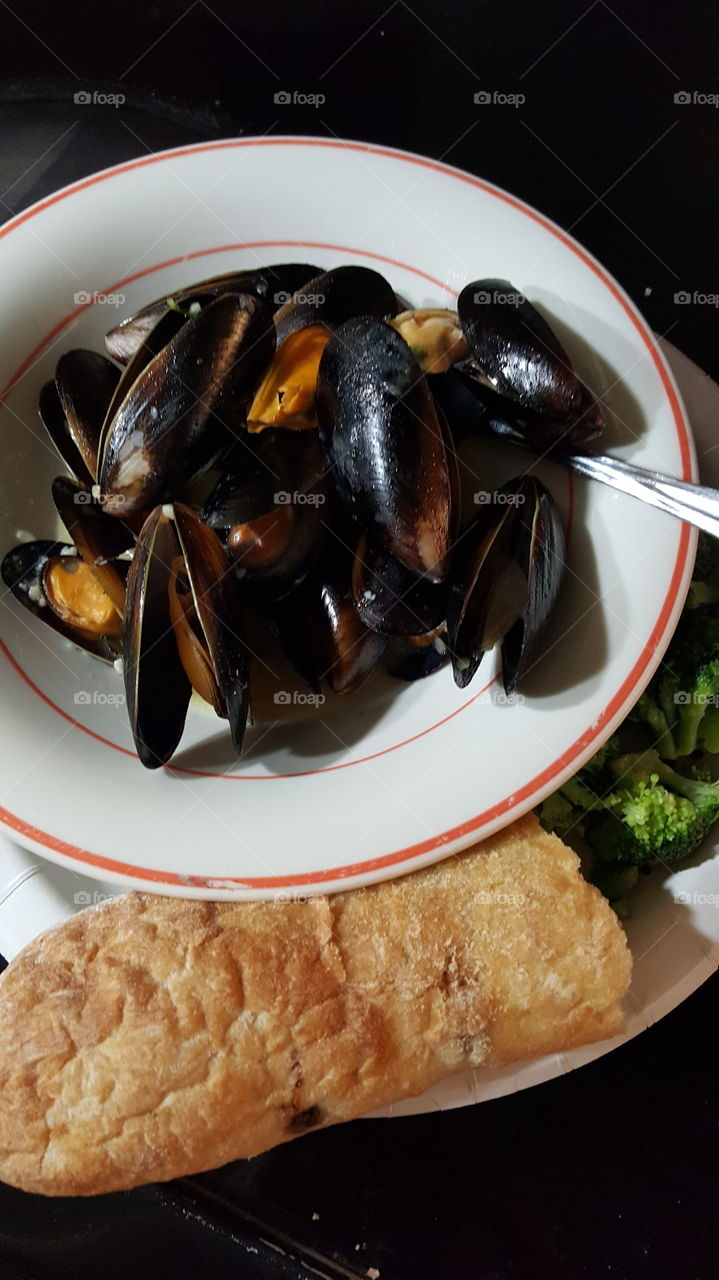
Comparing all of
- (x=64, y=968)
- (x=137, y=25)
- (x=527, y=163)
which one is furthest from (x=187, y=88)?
(x=64, y=968)

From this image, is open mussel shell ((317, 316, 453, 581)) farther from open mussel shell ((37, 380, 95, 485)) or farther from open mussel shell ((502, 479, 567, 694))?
open mussel shell ((37, 380, 95, 485))

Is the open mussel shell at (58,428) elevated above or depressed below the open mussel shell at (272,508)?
above

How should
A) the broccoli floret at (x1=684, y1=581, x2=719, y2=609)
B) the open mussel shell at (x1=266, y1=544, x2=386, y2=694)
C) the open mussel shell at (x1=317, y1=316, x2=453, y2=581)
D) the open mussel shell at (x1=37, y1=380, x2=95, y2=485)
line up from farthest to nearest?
the broccoli floret at (x1=684, y1=581, x2=719, y2=609) → the open mussel shell at (x1=37, y1=380, x2=95, y2=485) → the open mussel shell at (x1=266, y1=544, x2=386, y2=694) → the open mussel shell at (x1=317, y1=316, x2=453, y2=581)

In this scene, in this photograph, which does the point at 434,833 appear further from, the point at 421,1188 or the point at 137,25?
the point at 137,25

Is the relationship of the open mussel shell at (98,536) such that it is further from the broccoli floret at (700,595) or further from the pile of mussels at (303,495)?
the broccoli floret at (700,595)

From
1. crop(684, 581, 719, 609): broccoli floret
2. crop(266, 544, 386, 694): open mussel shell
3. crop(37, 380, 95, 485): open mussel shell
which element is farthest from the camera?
crop(684, 581, 719, 609): broccoli floret

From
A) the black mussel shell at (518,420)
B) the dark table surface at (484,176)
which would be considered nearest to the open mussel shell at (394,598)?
the black mussel shell at (518,420)

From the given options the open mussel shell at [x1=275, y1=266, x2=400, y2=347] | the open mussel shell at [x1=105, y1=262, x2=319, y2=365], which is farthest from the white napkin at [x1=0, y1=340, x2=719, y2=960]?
the open mussel shell at [x1=275, y1=266, x2=400, y2=347]
